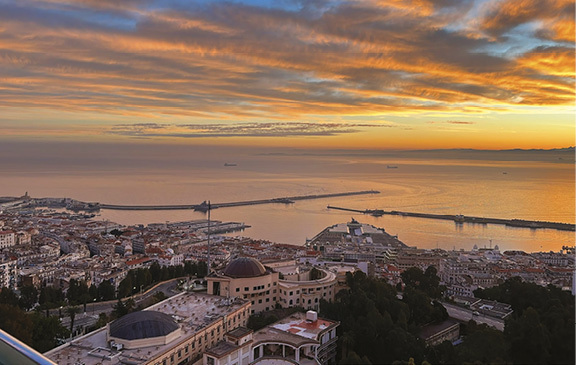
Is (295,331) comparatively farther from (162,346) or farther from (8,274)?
(8,274)

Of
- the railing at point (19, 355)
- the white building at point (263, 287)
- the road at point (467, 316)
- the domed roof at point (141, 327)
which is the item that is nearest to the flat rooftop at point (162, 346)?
the domed roof at point (141, 327)

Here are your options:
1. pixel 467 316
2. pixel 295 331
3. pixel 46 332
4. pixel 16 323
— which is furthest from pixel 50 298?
pixel 467 316

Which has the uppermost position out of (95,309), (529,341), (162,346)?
(529,341)

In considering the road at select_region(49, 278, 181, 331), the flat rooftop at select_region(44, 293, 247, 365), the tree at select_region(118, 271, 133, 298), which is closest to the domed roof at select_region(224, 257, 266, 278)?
the flat rooftop at select_region(44, 293, 247, 365)

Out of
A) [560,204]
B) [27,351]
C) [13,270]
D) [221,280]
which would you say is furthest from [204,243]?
[560,204]

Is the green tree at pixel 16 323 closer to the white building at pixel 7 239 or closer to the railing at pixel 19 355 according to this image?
the railing at pixel 19 355

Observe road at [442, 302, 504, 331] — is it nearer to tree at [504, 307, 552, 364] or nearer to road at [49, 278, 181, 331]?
tree at [504, 307, 552, 364]

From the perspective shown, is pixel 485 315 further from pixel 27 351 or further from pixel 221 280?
pixel 27 351
